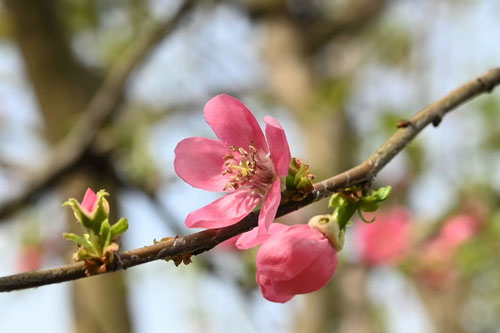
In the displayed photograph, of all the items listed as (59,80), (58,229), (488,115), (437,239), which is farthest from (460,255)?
(59,80)

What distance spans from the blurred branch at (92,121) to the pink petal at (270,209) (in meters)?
0.97

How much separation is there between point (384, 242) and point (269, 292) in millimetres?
1568

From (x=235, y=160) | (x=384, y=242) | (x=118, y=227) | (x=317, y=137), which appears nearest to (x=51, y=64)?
(x=317, y=137)

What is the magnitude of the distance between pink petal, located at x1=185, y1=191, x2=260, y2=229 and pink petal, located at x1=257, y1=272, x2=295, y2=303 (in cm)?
7

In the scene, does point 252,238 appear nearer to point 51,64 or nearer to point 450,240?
point 450,240

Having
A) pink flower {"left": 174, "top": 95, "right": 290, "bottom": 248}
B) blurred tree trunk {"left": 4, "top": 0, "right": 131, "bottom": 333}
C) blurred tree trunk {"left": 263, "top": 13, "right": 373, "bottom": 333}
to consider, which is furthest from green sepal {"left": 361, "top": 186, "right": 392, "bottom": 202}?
blurred tree trunk {"left": 4, "top": 0, "right": 131, "bottom": 333}

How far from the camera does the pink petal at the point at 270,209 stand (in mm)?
521

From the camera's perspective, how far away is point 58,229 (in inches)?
102

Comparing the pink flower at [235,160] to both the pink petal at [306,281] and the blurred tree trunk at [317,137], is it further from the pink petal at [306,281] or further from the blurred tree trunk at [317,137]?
the blurred tree trunk at [317,137]

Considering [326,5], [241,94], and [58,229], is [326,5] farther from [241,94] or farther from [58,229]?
[58,229]

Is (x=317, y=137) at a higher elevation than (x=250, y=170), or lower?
higher

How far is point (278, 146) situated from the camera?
0.60 meters

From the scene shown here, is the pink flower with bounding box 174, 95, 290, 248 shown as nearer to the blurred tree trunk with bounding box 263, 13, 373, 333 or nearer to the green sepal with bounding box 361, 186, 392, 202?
the green sepal with bounding box 361, 186, 392, 202

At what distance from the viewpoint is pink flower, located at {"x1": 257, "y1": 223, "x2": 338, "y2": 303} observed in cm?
59
